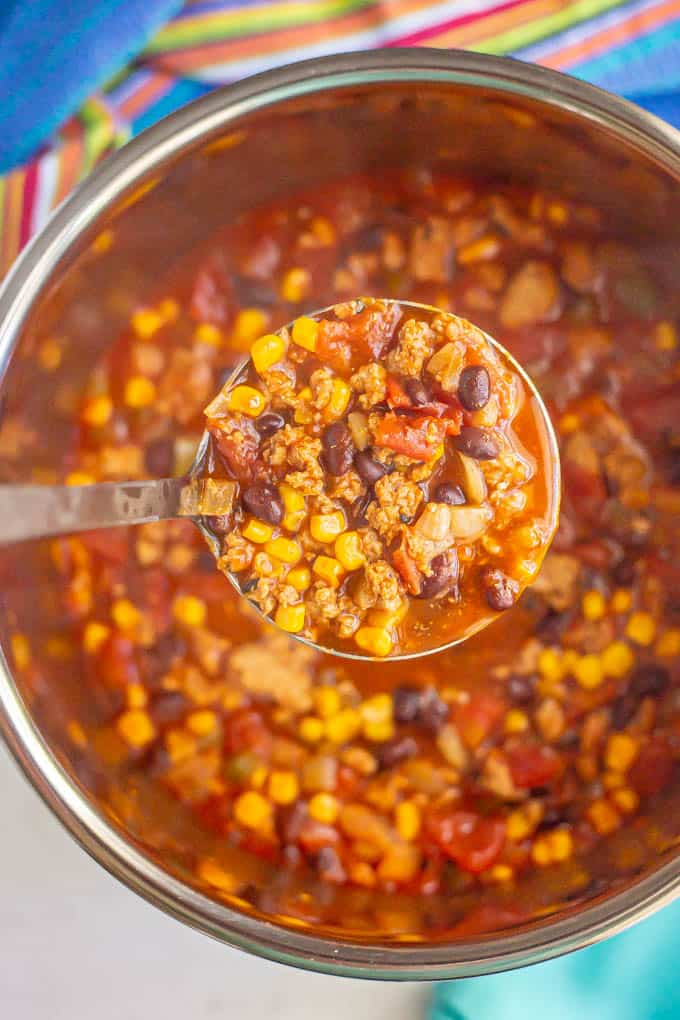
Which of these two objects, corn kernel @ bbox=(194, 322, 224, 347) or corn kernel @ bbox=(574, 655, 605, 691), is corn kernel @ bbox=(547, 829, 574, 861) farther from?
corn kernel @ bbox=(194, 322, 224, 347)

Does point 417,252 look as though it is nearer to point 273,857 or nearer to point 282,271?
point 282,271

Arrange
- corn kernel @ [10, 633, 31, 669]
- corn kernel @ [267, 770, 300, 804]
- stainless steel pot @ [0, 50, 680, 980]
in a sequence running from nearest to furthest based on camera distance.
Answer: stainless steel pot @ [0, 50, 680, 980] → corn kernel @ [10, 633, 31, 669] → corn kernel @ [267, 770, 300, 804]

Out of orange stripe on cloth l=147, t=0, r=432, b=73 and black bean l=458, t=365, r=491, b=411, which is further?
orange stripe on cloth l=147, t=0, r=432, b=73

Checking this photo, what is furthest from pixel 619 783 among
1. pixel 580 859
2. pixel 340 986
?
pixel 340 986

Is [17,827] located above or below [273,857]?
above

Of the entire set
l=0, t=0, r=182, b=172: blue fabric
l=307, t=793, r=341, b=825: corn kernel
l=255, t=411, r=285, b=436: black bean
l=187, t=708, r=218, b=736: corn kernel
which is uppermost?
l=0, t=0, r=182, b=172: blue fabric

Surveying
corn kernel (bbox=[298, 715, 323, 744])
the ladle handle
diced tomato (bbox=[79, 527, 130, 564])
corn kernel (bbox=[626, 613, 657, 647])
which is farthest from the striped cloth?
corn kernel (bbox=[298, 715, 323, 744])

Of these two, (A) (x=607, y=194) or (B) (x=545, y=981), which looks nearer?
(A) (x=607, y=194)
